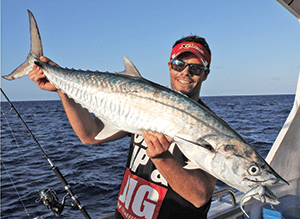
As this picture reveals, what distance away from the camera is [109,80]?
2061mm

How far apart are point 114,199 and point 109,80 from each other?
6.40m

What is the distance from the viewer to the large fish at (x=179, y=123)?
161 cm

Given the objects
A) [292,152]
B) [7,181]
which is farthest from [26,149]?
[292,152]

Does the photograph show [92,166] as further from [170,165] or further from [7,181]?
[170,165]

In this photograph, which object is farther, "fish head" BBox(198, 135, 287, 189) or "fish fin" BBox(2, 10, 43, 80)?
"fish fin" BBox(2, 10, 43, 80)

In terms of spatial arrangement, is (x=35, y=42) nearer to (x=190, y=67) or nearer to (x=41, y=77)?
(x=41, y=77)

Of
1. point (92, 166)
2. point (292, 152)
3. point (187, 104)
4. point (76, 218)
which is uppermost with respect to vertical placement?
point (187, 104)

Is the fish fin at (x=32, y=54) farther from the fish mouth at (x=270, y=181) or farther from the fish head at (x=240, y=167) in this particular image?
the fish mouth at (x=270, y=181)

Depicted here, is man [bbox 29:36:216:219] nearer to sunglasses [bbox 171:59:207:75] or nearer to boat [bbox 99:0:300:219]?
sunglasses [bbox 171:59:207:75]

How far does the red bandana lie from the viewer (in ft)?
7.22

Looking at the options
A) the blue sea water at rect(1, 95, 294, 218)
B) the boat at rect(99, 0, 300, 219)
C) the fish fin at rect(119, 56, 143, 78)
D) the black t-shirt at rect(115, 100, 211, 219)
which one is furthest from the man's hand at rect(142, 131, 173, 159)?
the blue sea water at rect(1, 95, 294, 218)

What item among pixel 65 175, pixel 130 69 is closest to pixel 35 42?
Result: pixel 130 69

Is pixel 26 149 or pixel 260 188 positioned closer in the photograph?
pixel 260 188

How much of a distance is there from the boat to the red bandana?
2.14 m
